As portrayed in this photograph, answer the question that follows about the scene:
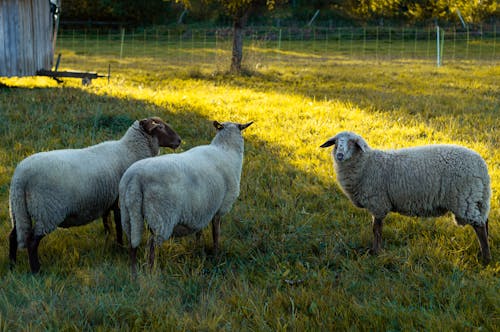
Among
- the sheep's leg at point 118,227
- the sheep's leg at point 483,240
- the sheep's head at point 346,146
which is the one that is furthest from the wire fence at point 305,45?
the sheep's leg at point 483,240

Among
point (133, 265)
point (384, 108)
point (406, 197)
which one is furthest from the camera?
point (384, 108)

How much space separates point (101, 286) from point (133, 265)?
0.34 metres

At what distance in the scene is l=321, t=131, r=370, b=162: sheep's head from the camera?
467 cm

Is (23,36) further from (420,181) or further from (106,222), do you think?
(420,181)

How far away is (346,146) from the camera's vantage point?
15.4 ft

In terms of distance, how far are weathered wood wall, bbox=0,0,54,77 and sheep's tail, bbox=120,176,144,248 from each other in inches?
422

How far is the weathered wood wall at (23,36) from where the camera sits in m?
12.9

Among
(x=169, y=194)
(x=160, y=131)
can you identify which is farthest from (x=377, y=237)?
(x=160, y=131)

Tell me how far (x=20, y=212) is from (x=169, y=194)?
122cm

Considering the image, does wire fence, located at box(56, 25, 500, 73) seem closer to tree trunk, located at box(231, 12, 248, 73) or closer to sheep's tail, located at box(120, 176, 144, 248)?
tree trunk, located at box(231, 12, 248, 73)

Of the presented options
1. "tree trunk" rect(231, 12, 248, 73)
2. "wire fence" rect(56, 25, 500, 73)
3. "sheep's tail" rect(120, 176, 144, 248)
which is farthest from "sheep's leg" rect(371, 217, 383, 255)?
"wire fence" rect(56, 25, 500, 73)

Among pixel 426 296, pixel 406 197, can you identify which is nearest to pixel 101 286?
pixel 426 296

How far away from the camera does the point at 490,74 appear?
55.6 feet

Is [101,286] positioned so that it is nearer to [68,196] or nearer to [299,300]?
[68,196]
